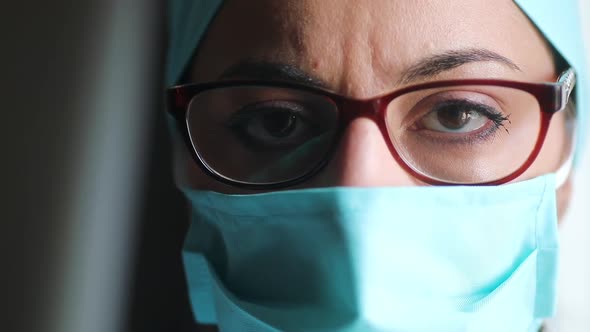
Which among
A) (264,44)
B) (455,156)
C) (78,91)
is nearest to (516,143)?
(455,156)

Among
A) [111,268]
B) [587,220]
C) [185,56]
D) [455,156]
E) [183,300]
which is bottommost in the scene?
[183,300]

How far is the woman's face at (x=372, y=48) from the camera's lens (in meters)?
0.75

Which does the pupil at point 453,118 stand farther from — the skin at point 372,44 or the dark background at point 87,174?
the dark background at point 87,174

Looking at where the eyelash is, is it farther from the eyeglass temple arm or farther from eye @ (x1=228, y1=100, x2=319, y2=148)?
eye @ (x1=228, y1=100, x2=319, y2=148)

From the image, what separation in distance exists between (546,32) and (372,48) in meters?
0.27

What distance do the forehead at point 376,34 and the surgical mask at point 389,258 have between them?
166 millimetres

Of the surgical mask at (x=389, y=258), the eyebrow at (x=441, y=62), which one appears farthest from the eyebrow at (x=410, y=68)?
the surgical mask at (x=389, y=258)

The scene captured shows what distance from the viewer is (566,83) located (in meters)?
0.81

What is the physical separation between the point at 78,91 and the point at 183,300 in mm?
542

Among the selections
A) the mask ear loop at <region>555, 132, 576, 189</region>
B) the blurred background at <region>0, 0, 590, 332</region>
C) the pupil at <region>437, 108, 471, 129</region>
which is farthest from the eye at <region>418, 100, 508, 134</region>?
the blurred background at <region>0, 0, 590, 332</region>

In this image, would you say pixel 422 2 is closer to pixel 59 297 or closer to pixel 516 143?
pixel 516 143

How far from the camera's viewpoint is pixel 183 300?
136 centimetres

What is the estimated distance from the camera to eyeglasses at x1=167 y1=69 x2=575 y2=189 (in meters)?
0.77

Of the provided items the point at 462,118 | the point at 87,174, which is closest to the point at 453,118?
the point at 462,118
